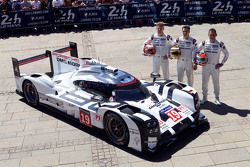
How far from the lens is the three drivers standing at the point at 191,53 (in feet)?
33.2

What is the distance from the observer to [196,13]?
19.8m

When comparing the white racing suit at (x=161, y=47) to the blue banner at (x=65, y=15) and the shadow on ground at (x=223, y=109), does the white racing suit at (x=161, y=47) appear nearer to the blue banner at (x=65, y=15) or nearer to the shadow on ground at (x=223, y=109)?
the shadow on ground at (x=223, y=109)

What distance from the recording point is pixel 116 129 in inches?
339

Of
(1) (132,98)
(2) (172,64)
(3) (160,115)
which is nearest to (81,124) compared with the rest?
(1) (132,98)

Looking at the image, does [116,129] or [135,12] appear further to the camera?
[135,12]

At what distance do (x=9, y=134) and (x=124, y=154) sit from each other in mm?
3118

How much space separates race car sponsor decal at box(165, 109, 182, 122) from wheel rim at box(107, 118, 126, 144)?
1117 mm

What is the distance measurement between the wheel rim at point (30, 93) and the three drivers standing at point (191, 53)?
139 inches

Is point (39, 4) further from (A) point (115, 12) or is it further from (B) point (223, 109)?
(B) point (223, 109)

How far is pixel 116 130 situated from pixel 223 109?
3.31 m

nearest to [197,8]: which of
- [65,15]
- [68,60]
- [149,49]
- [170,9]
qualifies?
[170,9]

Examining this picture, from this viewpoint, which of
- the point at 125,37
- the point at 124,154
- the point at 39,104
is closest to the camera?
the point at 124,154

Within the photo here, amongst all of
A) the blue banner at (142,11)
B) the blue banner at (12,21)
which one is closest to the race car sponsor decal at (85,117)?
the blue banner at (142,11)

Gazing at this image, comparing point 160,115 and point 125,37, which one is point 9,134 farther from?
point 125,37
